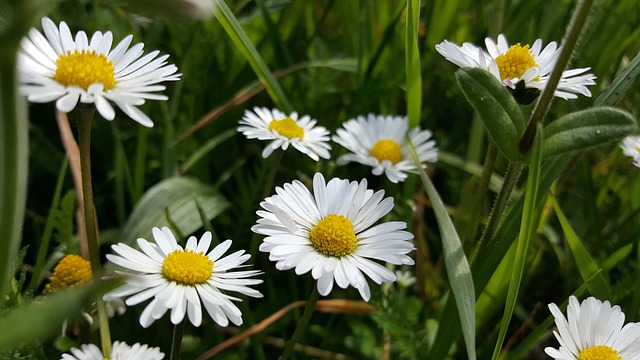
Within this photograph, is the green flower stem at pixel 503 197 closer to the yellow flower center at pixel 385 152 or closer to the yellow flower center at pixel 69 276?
the yellow flower center at pixel 385 152

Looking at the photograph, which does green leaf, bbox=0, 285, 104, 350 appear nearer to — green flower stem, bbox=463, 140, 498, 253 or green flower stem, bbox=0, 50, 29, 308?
green flower stem, bbox=0, 50, 29, 308

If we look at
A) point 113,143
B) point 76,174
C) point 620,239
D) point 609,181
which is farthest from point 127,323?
point 609,181

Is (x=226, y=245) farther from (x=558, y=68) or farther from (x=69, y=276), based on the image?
(x=558, y=68)

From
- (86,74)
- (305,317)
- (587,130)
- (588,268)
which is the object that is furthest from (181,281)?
(588,268)

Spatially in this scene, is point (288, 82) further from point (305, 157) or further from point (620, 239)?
point (620, 239)

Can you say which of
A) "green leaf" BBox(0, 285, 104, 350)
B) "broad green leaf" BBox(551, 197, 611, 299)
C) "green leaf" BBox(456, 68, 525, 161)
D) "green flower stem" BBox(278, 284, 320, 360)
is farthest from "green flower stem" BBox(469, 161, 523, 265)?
"green leaf" BBox(0, 285, 104, 350)

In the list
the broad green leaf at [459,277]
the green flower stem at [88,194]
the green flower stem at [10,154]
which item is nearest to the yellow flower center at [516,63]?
the broad green leaf at [459,277]
